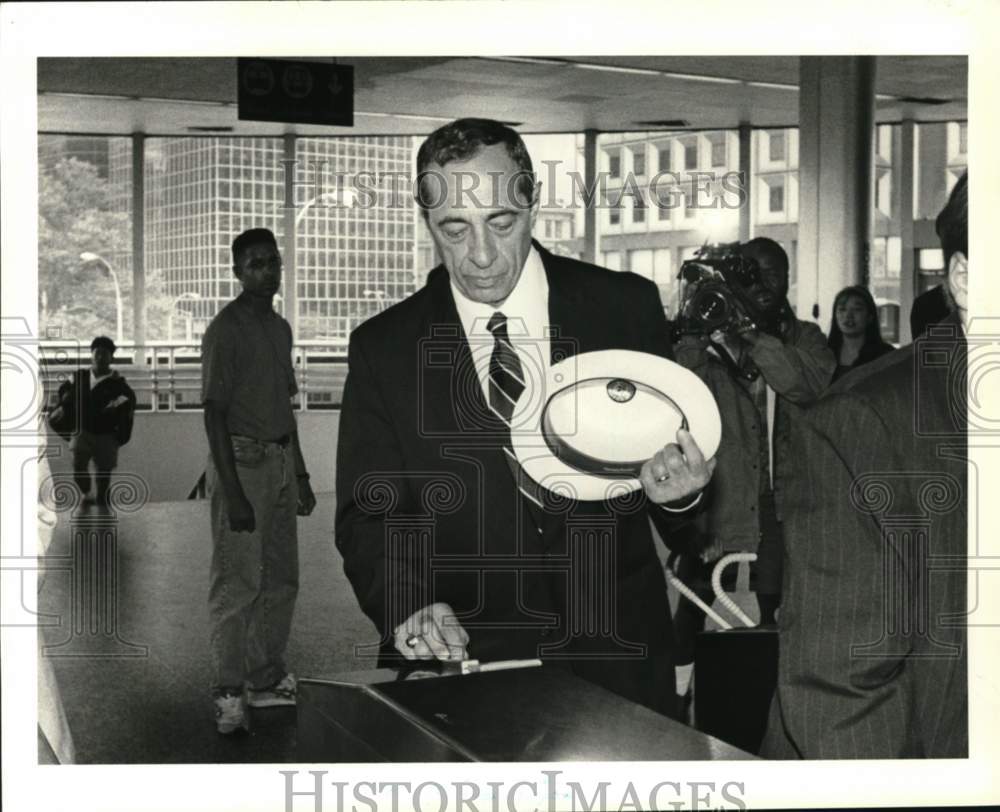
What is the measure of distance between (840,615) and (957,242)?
112 centimetres

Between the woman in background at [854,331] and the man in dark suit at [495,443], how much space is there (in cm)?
65

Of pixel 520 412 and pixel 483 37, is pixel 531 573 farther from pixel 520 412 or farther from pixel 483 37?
pixel 483 37

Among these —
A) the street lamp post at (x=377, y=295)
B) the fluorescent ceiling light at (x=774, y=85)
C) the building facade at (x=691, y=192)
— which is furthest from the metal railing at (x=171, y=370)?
the fluorescent ceiling light at (x=774, y=85)

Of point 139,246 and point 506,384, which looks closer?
point 506,384

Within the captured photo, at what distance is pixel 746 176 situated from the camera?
2.93 metres

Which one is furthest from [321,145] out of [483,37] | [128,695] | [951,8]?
[128,695]

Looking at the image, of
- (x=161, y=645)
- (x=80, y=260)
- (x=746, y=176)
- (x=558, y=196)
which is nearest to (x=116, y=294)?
(x=80, y=260)

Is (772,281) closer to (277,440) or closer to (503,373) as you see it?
(503,373)

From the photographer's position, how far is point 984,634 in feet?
8.59

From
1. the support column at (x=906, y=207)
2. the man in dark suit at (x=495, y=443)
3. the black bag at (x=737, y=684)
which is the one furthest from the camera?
the support column at (x=906, y=207)

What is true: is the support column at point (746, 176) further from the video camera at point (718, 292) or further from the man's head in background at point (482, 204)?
the man's head in background at point (482, 204)

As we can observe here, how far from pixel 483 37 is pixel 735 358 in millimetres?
951

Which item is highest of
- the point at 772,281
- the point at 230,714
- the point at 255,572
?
the point at 772,281

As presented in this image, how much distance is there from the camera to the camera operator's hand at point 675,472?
2.26 metres
